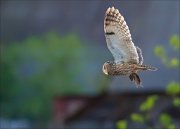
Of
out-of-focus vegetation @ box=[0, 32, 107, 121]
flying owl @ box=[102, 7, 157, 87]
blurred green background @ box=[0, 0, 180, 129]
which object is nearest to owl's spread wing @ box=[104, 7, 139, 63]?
flying owl @ box=[102, 7, 157, 87]

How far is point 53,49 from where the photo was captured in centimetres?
880

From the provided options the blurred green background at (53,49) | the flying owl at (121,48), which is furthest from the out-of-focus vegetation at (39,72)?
the flying owl at (121,48)

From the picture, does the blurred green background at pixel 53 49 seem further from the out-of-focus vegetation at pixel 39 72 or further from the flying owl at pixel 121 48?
the flying owl at pixel 121 48

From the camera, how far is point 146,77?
6801 millimetres

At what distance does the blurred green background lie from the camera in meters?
7.87

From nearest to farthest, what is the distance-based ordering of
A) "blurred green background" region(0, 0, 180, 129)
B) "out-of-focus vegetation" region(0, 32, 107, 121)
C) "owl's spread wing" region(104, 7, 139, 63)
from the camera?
"owl's spread wing" region(104, 7, 139, 63)
"blurred green background" region(0, 0, 180, 129)
"out-of-focus vegetation" region(0, 32, 107, 121)

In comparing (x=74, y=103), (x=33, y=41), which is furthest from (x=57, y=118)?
(x=33, y=41)

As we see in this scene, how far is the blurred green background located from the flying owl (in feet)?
17.7

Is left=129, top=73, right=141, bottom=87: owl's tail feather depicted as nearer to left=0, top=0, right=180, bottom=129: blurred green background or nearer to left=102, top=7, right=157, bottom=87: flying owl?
left=102, top=7, right=157, bottom=87: flying owl

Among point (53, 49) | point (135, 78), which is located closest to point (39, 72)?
point (53, 49)

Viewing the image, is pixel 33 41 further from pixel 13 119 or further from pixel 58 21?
pixel 13 119

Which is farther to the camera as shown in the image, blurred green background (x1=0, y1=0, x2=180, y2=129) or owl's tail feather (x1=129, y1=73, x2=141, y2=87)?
blurred green background (x1=0, y1=0, x2=180, y2=129)

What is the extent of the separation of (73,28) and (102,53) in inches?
30.6

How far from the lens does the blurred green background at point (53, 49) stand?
787cm
